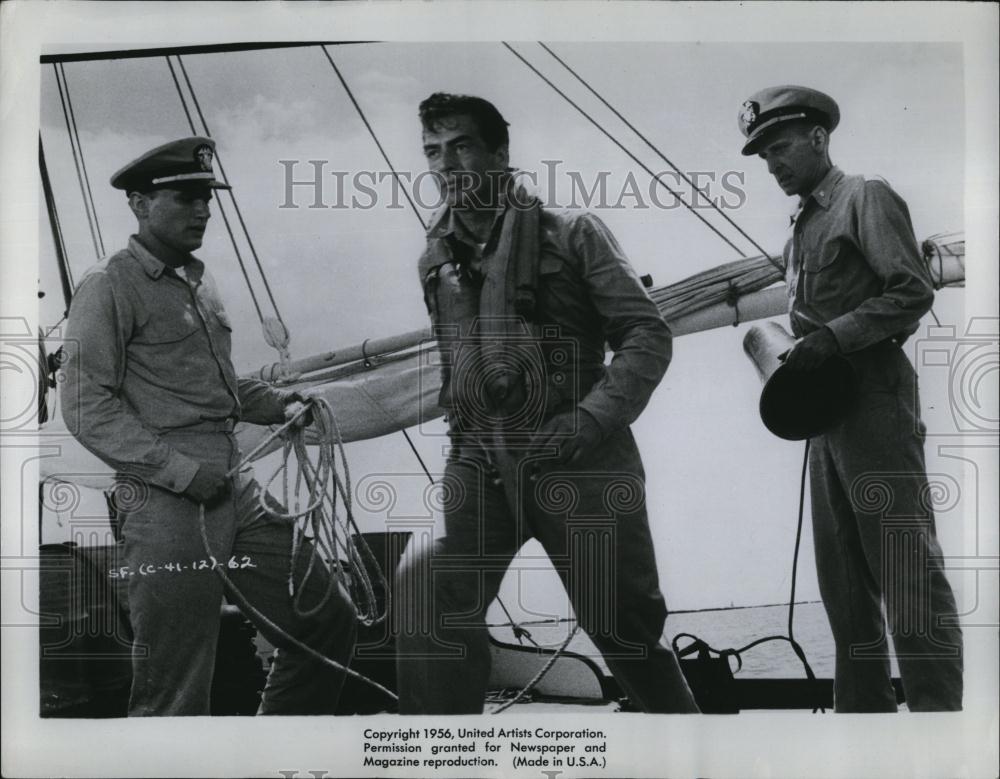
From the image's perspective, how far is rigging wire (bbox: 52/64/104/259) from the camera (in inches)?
136

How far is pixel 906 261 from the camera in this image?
3.46 metres

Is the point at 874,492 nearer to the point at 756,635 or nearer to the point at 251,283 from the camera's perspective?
the point at 756,635

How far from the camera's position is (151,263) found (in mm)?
3379

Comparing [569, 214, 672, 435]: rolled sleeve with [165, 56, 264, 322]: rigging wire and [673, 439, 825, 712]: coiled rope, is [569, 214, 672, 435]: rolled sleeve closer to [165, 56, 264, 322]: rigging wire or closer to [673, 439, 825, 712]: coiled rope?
[673, 439, 825, 712]: coiled rope

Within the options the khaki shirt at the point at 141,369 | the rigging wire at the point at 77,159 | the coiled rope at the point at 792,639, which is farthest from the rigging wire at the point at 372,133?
the coiled rope at the point at 792,639

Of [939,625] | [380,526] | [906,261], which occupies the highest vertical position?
[906,261]

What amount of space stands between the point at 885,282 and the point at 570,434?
103cm

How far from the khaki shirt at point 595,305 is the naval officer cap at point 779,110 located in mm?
549

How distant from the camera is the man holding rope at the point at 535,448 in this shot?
339cm

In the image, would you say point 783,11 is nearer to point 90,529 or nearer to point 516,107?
point 516,107

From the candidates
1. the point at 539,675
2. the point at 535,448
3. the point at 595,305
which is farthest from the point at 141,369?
the point at 539,675

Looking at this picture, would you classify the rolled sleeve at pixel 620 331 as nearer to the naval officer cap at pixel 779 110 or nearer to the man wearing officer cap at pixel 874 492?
the man wearing officer cap at pixel 874 492

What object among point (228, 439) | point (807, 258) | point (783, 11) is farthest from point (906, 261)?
point (228, 439)

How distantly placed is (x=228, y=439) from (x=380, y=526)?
50 centimetres
